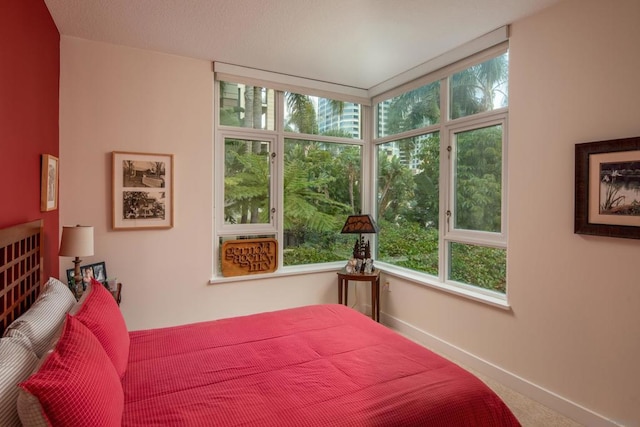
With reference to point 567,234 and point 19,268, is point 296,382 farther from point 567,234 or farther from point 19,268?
point 567,234

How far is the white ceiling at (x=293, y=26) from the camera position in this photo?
7.61 ft

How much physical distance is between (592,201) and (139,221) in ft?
10.7

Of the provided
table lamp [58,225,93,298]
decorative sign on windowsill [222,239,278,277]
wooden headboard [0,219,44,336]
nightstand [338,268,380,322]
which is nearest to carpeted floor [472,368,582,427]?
nightstand [338,268,380,322]

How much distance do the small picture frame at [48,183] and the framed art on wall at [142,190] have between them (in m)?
0.45

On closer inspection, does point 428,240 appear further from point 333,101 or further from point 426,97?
point 333,101

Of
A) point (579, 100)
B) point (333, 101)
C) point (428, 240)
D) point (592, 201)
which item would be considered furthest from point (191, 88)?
point (592, 201)

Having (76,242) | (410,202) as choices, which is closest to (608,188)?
(410,202)

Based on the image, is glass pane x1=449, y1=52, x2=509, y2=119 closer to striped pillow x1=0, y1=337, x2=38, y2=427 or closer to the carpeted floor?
the carpeted floor

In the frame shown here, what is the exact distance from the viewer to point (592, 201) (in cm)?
213

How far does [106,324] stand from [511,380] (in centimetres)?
264

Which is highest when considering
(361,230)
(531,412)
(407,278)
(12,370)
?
(361,230)

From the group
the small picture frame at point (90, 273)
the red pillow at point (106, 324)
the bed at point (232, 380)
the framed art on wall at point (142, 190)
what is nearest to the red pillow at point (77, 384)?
the bed at point (232, 380)

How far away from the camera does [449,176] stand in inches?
126

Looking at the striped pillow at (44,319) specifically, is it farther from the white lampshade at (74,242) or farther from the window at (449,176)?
the window at (449,176)
